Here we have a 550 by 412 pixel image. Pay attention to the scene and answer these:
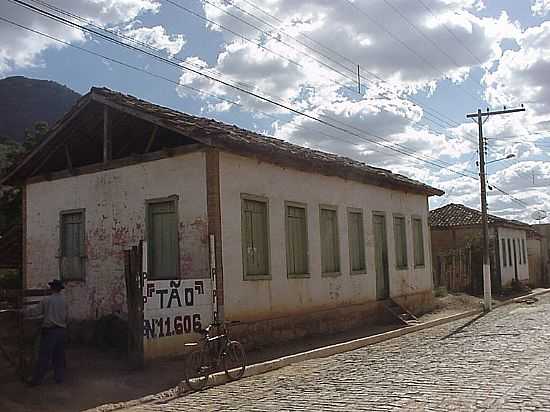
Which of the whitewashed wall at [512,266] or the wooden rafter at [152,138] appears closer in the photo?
the wooden rafter at [152,138]

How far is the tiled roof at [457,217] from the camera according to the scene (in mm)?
36125

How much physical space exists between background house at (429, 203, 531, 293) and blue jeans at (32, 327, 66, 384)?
2208cm

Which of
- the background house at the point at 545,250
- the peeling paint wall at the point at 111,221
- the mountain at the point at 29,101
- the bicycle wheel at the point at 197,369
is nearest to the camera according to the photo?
the bicycle wheel at the point at 197,369

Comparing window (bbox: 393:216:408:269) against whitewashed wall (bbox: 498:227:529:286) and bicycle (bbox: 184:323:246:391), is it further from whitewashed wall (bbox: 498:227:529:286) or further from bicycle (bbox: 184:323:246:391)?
whitewashed wall (bbox: 498:227:529:286)

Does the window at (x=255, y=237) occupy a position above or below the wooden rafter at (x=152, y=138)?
below

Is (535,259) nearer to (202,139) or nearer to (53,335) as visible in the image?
(202,139)

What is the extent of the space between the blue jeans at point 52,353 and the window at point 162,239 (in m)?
3.84

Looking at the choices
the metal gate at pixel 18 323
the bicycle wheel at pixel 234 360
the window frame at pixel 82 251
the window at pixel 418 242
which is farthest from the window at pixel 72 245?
the window at pixel 418 242

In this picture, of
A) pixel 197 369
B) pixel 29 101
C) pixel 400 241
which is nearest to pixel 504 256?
pixel 400 241

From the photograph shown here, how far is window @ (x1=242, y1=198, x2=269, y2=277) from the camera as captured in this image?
1488cm

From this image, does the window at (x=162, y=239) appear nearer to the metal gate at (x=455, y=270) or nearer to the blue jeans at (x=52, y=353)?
the blue jeans at (x=52, y=353)

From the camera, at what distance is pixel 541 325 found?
1841cm

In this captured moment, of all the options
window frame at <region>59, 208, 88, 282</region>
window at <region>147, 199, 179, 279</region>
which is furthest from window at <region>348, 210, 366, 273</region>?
window frame at <region>59, 208, 88, 282</region>

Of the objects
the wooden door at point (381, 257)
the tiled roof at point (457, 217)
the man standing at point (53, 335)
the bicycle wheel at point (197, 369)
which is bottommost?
the bicycle wheel at point (197, 369)
